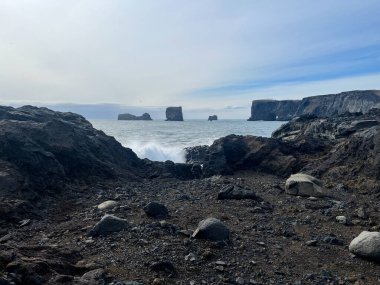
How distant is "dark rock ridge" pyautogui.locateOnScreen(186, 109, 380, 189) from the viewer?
711 inches

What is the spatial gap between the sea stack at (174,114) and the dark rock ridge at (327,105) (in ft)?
149

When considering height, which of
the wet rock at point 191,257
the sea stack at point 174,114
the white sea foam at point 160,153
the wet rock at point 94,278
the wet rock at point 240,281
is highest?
the sea stack at point 174,114

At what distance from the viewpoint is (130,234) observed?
32.4 feet

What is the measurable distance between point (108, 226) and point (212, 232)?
9.19ft

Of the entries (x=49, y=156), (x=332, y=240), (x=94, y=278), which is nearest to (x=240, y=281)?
(x=94, y=278)

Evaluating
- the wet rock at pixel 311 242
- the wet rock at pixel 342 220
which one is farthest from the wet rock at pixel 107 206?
the wet rock at pixel 342 220

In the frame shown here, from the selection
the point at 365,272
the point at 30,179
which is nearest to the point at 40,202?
the point at 30,179

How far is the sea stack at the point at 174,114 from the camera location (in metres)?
185

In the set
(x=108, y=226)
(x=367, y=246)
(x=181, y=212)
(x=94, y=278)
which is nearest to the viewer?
(x=94, y=278)

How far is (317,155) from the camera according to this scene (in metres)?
23.3

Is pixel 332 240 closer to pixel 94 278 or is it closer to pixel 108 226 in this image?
pixel 108 226

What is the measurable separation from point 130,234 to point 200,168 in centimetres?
1431

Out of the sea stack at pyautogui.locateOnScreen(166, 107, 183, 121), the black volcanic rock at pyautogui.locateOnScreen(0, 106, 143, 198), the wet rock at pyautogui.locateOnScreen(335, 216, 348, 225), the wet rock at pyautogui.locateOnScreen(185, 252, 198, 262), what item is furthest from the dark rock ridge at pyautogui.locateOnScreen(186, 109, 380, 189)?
the sea stack at pyautogui.locateOnScreen(166, 107, 183, 121)

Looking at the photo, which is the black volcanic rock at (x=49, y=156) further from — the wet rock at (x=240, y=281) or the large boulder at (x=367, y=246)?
the large boulder at (x=367, y=246)
